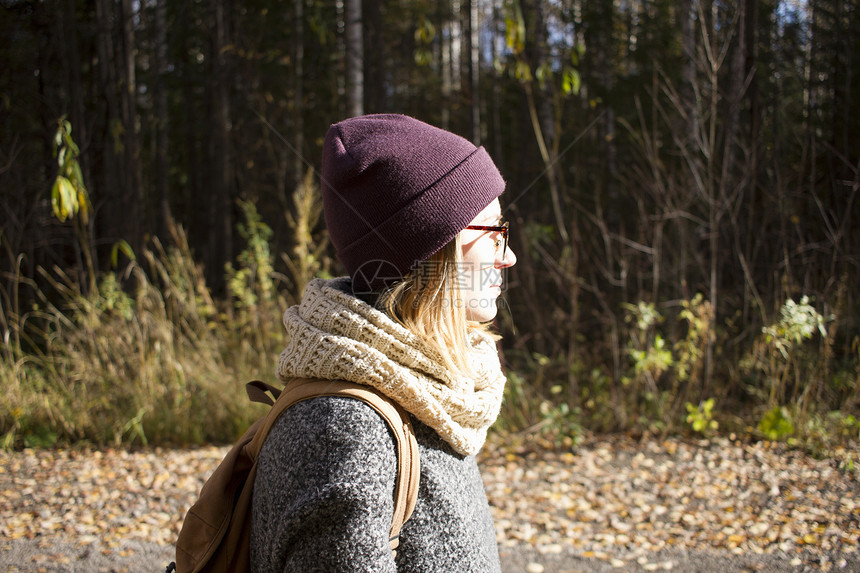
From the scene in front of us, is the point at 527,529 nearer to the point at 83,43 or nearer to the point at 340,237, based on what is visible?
the point at 340,237

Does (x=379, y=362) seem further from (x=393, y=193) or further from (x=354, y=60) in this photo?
(x=354, y=60)

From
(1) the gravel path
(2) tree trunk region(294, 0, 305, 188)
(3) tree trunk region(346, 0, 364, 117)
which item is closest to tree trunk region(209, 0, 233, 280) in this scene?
(2) tree trunk region(294, 0, 305, 188)

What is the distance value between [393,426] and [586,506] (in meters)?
2.85

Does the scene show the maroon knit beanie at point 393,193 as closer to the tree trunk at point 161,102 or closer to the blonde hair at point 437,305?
the blonde hair at point 437,305

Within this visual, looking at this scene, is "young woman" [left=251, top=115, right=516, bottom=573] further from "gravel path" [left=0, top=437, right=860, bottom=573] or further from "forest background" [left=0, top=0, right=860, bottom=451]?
"gravel path" [left=0, top=437, right=860, bottom=573]

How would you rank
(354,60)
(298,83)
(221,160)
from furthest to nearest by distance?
1. (298,83)
2. (221,160)
3. (354,60)

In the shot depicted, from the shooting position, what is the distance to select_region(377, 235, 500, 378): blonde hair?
3.92 ft

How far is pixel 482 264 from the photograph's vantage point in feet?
4.19

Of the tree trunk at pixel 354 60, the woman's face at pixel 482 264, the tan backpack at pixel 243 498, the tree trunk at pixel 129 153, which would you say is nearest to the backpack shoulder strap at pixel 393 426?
the tan backpack at pixel 243 498

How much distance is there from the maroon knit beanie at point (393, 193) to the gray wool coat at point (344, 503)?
1.12 ft

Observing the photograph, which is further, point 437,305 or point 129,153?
point 129,153

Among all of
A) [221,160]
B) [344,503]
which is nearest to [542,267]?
[221,160]

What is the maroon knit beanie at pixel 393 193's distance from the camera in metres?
1.19

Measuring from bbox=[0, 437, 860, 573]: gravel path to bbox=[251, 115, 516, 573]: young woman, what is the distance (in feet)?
6.73
